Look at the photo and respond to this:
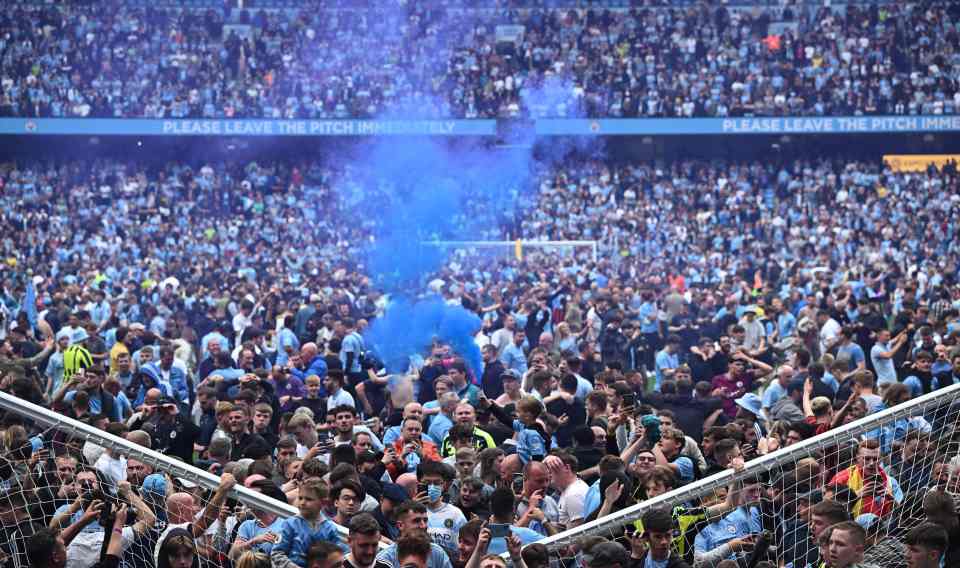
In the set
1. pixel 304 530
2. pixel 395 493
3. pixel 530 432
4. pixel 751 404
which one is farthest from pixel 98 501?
pixel 751 404

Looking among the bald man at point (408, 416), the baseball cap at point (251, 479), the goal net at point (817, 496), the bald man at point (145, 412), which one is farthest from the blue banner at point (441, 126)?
the goal net at point (817, 496)

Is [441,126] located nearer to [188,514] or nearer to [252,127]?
[252,127]

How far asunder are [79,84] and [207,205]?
595cm

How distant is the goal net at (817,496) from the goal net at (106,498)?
1.44 m

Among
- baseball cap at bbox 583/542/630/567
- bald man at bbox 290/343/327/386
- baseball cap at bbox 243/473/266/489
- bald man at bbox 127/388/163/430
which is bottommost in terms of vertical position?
bald man at bbox 290/343/327/386

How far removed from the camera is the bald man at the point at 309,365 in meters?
10.7

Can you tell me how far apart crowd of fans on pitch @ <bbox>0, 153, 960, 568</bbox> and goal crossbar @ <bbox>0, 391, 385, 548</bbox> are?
8 cm

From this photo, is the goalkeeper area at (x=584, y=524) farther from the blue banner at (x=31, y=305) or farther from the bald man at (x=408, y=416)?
the blue banner at (x=31, y=305)

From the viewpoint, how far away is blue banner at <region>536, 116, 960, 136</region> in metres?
32.5

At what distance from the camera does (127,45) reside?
112ft

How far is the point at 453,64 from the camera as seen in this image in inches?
1328

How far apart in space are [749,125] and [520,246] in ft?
33.7

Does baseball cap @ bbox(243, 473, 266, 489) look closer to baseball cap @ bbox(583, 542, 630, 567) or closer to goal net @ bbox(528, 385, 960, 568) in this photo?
goal net @ bbox(528, 385, 960, 568)

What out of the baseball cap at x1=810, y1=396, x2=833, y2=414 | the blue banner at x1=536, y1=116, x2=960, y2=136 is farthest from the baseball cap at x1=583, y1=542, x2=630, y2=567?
the blue banner at x1=536, y1=116, x2=960, y2=136
